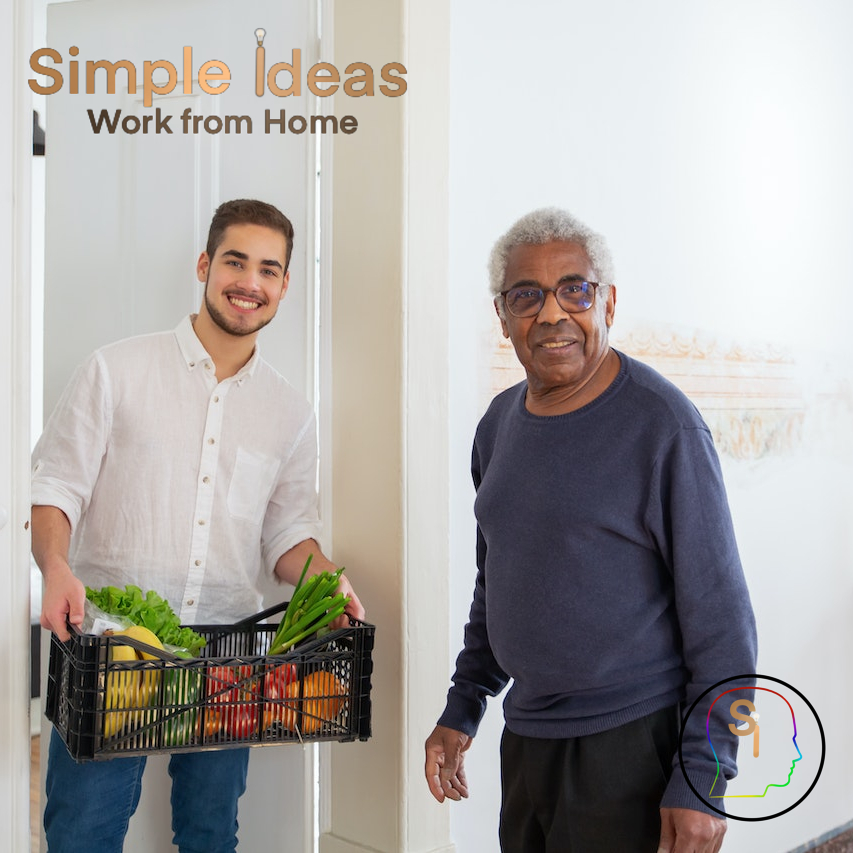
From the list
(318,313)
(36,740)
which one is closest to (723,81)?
(318,313)

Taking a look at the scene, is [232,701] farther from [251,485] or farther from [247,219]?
[247,219]

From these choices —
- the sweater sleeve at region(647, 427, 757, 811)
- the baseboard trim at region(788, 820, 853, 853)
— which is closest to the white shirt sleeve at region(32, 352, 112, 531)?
the sweater sleeve at region(647, 427, 757, 811)

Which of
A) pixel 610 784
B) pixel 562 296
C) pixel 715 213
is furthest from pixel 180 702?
pixel 715 213

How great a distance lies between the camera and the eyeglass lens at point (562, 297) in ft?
5.36

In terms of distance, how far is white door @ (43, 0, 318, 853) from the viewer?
2.20m

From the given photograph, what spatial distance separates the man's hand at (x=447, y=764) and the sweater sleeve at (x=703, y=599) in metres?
0.45

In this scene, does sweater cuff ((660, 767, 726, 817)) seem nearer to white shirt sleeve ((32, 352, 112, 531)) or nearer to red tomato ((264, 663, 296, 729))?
red tomato ((264, 663, 296, 729))

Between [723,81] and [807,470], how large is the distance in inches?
49.8

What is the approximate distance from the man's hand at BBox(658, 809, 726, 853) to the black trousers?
54 mm

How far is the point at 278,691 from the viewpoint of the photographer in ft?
5.45

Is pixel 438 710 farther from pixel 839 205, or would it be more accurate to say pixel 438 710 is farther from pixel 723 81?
pixel 839 205

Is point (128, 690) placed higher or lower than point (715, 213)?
lower

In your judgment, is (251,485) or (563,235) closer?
(563,235)

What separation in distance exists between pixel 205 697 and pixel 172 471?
1.72 ft
